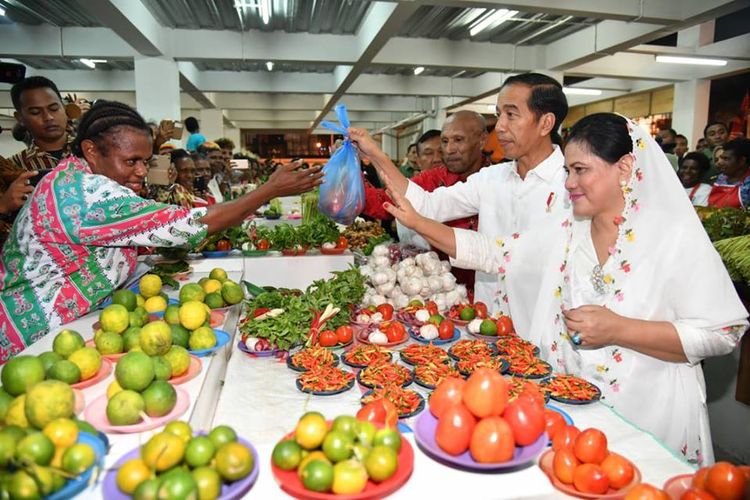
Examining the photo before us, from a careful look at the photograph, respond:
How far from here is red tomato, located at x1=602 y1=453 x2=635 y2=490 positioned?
1265mm

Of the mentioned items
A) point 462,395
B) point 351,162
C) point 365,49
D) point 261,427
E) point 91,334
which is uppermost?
point 365,49

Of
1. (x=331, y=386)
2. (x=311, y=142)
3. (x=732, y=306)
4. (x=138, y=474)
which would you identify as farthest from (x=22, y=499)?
(x=311, y=142)

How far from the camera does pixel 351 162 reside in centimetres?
312

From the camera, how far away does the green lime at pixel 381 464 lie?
1084 mm

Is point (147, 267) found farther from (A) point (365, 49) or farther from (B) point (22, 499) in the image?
(A) point (365, 49)

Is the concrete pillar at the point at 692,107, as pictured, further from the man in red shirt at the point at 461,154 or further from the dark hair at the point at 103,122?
the dark hair at the point at 103,122

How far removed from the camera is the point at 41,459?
1.03 meters

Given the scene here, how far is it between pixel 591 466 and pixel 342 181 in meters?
2.20

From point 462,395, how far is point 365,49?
9.01 m

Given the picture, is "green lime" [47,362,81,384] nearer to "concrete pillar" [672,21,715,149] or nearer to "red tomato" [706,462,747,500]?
"red tomato" [706,462,747,500]

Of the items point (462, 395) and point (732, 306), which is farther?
point (732, 306)

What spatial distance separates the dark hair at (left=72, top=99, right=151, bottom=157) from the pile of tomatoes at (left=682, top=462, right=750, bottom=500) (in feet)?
8.26

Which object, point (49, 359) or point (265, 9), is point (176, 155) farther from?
point (49, 359)

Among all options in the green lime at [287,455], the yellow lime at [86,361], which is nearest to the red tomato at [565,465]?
the green lime at [287,455]
